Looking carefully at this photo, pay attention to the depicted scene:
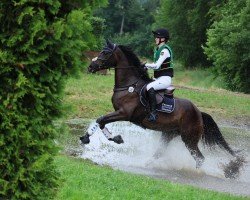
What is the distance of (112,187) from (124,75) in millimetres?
4631

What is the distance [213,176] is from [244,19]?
25715mm

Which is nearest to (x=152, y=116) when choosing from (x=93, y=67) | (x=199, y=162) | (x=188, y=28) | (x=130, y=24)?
(x=199, y=162)

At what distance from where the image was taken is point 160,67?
12.8 metres

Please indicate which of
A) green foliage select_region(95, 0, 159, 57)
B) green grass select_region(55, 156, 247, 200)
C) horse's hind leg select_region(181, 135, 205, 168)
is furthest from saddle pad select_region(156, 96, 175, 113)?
green foliage select_region(95, 0, 159, 57)

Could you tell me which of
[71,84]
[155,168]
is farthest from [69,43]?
[71,84]

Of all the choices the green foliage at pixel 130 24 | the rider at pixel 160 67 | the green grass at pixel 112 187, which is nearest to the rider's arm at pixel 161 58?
the rider at pixel 160 67

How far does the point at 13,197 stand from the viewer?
478 centimetres

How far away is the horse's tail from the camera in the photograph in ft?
44.4

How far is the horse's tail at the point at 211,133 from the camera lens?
13.5 metres

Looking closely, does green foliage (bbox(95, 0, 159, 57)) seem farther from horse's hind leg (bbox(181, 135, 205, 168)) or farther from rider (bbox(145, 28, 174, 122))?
rider (bbox(145, 28, 174, 122))

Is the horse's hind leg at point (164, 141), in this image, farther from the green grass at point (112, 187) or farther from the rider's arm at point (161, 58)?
the green grass at point (112, 187)

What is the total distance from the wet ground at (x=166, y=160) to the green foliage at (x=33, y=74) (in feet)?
21.6

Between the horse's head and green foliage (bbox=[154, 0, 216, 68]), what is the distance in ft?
155

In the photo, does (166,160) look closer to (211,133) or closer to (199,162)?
(199,162)
